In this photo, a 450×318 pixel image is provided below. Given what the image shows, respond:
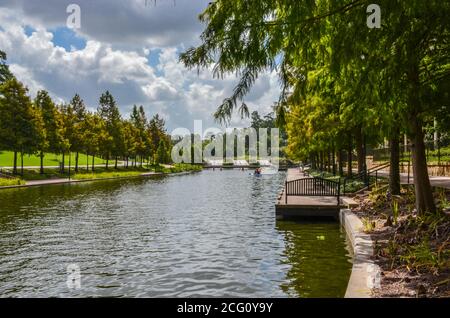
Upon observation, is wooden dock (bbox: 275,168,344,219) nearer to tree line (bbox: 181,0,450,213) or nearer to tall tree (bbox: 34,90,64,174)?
tree line (bbox: 181,0,450,213)

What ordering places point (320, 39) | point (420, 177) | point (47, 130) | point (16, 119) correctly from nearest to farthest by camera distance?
point (320, 39) → point (420, 177) → point (16, 119) → point (47, 130)

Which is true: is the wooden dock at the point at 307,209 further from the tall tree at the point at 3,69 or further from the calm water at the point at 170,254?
the tall tree at the point at 3,69

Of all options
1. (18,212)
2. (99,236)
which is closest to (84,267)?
(99,236)

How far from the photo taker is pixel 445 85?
9.90 metres

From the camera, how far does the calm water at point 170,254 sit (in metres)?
10.8

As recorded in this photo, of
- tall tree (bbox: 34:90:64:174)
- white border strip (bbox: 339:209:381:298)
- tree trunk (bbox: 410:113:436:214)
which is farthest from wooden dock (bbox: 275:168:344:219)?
tall tree (bbox: 34:90:64:174)

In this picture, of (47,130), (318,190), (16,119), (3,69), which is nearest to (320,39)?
(318,190)

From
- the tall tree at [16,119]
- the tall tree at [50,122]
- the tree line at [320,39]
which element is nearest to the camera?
the tree line at [320,39]

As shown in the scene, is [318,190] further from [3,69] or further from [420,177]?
[3,69]

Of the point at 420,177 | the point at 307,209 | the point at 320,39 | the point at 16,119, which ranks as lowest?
the point at 307,209

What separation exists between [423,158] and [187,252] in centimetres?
805

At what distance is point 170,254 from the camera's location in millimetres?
14688

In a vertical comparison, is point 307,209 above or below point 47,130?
below

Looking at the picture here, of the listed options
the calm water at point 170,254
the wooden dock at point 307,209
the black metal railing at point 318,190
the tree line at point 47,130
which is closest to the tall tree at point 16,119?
the tree line at point 47,130
